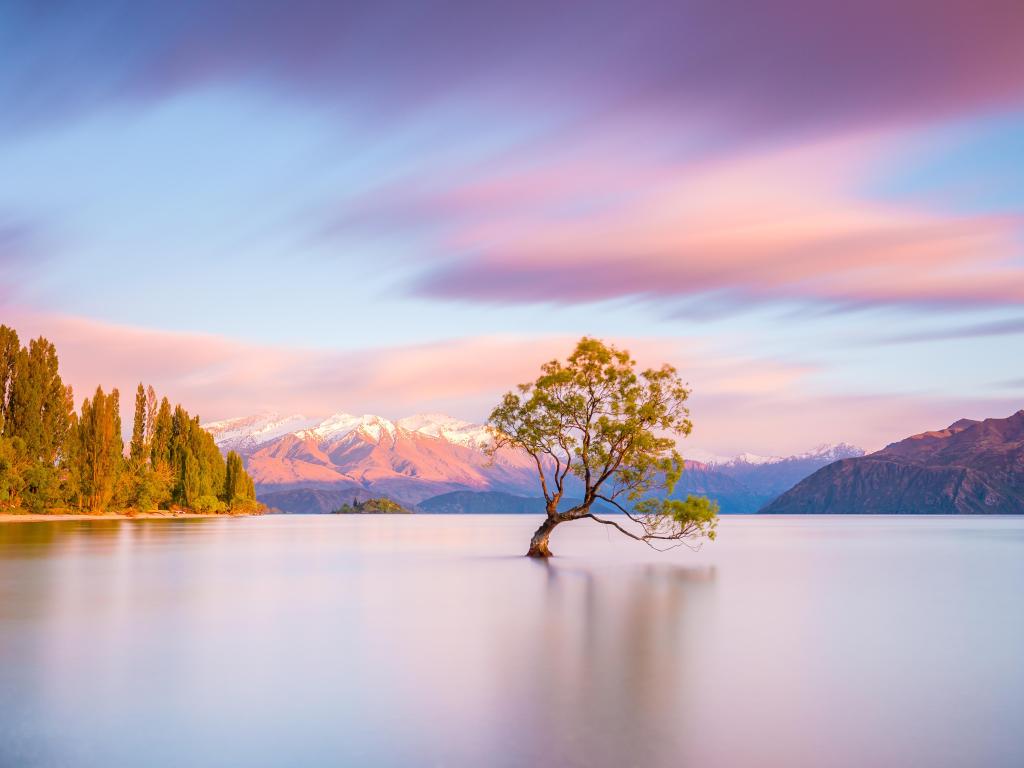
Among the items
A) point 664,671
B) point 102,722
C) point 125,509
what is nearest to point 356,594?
point 664,671

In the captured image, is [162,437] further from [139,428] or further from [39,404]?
[39,404]

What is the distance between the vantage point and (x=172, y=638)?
21547mm

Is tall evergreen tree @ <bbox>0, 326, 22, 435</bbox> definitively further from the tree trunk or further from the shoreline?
the tree trunk

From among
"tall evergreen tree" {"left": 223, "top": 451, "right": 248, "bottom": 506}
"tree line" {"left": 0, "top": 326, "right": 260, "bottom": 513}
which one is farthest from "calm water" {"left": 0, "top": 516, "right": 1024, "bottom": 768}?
"tall evergreen tree" {"left": 223, "top": 451, "right": 248, "bottom": 506}

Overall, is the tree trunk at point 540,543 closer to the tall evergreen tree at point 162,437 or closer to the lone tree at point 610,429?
the lone tree at point 610,429

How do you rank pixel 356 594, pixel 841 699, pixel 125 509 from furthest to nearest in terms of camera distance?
pixel 125 509, pixel 356 594, pixel 841 699

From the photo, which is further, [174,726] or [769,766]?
[174,726]

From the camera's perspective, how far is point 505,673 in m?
17.1

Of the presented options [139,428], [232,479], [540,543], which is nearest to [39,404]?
[139,428]

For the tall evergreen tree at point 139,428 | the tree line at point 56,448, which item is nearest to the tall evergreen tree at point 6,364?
the tree line at point 56,448

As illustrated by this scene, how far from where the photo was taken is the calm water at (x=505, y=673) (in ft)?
38.6

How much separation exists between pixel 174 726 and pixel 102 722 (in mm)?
1047

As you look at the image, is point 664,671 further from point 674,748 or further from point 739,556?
point 739,556

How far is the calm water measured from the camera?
11.8 meters
